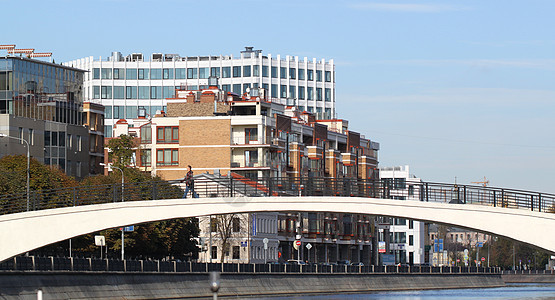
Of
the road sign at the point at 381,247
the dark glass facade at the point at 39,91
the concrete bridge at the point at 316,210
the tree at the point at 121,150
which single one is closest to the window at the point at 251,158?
the tree at the point at 121,150

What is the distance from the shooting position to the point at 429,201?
57.2 metres

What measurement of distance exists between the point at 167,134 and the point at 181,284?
172 feet

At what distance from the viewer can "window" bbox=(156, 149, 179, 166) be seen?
136 m

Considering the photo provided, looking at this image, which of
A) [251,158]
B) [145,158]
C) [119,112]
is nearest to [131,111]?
[119,112]

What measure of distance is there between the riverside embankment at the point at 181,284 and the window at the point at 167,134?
28421mm

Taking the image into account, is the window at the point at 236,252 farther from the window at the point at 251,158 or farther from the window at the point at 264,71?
the window at the point at 264,71

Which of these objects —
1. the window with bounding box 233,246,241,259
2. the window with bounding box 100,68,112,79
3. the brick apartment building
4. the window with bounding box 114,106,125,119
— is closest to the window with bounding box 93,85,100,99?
the window with bounding box 100,68,112,79

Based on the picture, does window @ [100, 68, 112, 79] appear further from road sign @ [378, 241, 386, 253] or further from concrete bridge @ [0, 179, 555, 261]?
concrete bridge @ [0, 179, 555, 261]

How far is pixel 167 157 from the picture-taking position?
13662cm

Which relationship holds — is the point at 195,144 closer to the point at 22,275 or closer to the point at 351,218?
the point at 351,218

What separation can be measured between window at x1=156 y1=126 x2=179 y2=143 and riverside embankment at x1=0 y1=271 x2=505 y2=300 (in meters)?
28.4

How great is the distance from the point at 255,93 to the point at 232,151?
2475cm

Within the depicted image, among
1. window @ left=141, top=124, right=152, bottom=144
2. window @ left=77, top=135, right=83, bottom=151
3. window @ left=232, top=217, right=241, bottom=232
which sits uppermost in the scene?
window @ left=141, top=124, right=152, bottom=144

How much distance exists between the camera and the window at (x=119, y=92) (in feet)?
654
